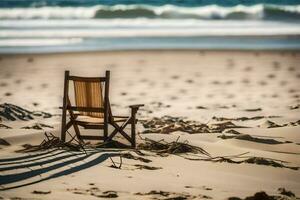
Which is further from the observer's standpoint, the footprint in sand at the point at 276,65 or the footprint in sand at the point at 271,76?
the footprint in sand at the point at 276,65

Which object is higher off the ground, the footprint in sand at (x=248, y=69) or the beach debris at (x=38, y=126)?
the footprint in sand at (x=248, y=69)

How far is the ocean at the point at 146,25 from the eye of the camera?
2153 centimetres

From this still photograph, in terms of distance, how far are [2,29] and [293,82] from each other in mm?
18115

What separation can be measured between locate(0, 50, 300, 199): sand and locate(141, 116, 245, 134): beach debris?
2cm

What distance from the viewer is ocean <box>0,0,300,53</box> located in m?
21.5

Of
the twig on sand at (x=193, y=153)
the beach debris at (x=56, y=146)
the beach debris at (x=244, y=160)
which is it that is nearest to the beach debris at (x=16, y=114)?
the beach debris at (x=56, y=146)

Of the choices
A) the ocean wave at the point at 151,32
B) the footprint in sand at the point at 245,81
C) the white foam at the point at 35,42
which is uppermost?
the ocean wave at the point at 151,32

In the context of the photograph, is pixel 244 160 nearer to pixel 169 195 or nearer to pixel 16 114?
pixel 169 195

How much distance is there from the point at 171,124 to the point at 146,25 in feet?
71.1

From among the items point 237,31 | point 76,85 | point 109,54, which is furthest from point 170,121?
point 237,31

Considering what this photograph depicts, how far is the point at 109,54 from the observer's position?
18.5 metres

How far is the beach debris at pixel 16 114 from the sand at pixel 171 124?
78mm

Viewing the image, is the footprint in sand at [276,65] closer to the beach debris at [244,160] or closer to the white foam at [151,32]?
the beach debris at [244,160]

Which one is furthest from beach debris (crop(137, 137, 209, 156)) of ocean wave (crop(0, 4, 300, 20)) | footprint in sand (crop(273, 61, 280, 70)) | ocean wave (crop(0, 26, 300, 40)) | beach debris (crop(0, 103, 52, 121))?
ocean wave (crop(0, 4, 300, 20))
